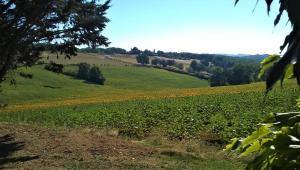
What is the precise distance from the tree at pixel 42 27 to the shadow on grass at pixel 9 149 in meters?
2.81

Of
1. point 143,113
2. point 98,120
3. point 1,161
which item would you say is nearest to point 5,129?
point 1,161

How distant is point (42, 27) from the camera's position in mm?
19703

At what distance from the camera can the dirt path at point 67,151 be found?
1480 cm

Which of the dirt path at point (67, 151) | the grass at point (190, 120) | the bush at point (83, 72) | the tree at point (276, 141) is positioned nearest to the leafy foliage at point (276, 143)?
the tree at point (276, 141)

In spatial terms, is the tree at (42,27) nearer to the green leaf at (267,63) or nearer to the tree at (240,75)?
the green leaf at (267,63)

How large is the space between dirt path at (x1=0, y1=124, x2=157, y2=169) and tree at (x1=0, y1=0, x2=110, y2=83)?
319 centimetres

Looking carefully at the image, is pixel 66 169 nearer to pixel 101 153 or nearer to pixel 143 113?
pixel 101 153

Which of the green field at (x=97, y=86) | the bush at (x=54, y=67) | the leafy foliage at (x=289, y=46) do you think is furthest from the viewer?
the green field at (x=97, y=86)

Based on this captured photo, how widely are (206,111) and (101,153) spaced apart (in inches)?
679

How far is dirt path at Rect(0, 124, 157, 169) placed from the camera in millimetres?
14805

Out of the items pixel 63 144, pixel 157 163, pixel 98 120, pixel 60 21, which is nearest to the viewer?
pixel 157 163

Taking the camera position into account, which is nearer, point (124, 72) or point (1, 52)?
point (1, 52)

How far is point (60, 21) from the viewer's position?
66.4ft

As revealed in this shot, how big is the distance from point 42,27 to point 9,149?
5224mm
